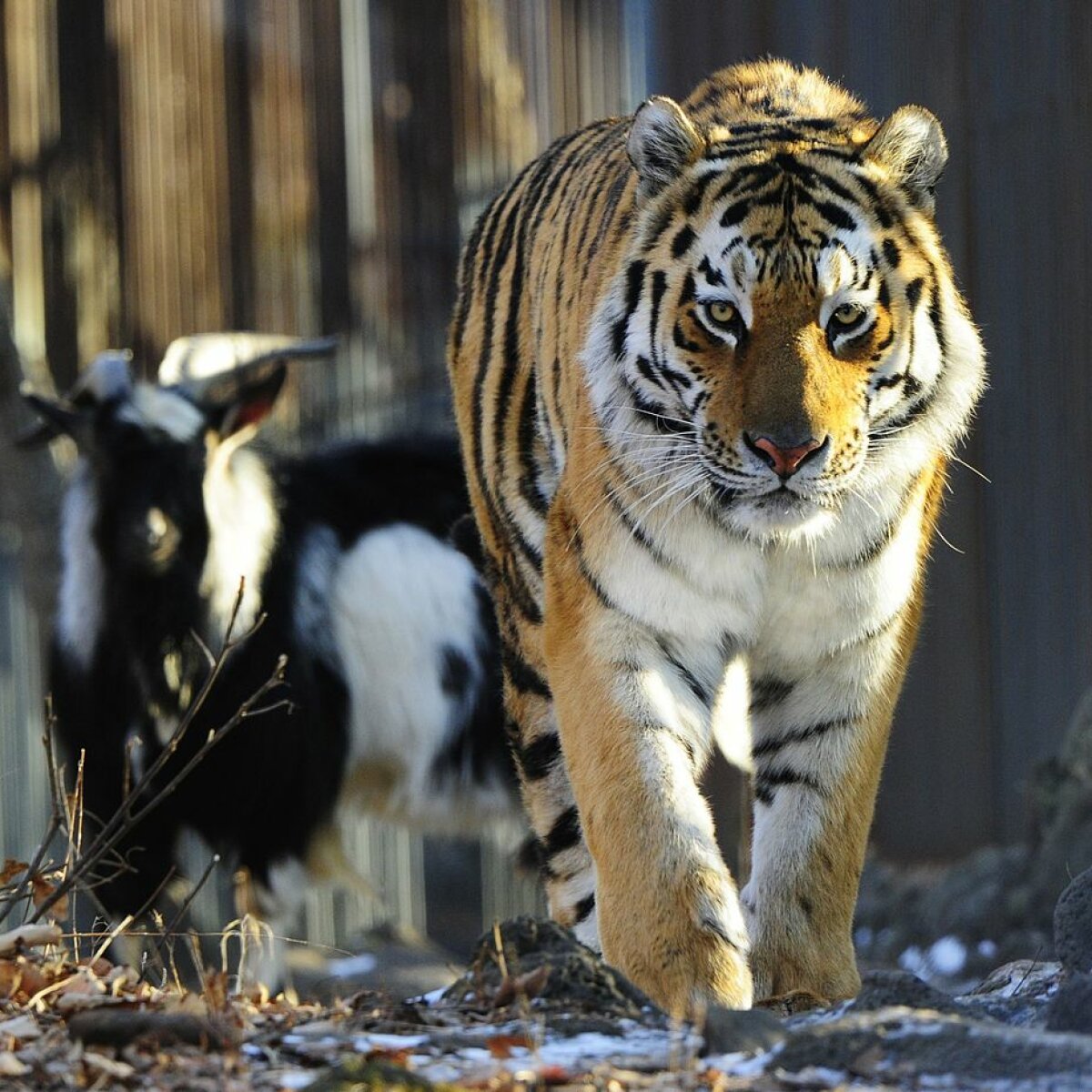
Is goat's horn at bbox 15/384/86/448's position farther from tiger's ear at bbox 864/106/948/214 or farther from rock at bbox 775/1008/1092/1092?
rock at bbox 775/1008/1092/1092

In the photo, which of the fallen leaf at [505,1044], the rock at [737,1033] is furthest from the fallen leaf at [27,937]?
the rock at [737,1033]

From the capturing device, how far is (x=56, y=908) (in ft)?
10.3

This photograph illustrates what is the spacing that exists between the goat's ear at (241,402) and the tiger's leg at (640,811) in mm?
2838

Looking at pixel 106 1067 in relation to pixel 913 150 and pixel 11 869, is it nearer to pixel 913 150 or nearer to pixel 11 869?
pixel 11 869

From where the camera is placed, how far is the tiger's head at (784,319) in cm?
306

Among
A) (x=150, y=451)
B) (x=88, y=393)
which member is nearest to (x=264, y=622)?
(x=150, y=451)

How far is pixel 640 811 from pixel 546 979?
1.65 feet

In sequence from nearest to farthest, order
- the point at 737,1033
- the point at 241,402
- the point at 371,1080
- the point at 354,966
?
1. the point at 371,1080
2. the point at 737,1033
3. the point at 241,402
4. the point at 354,966

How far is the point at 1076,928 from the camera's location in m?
2.90

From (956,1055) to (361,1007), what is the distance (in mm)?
823

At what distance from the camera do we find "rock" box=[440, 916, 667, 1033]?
2.57 meters

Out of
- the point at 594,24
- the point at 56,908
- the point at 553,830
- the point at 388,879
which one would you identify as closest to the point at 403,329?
the point at 594,24

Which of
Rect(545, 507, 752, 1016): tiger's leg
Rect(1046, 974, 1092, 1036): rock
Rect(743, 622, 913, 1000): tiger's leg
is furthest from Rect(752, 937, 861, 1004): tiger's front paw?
Rect(1046, 974, 1092, 1036): rock

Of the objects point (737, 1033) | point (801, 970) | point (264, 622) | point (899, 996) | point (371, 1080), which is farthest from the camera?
point (264, 622)
